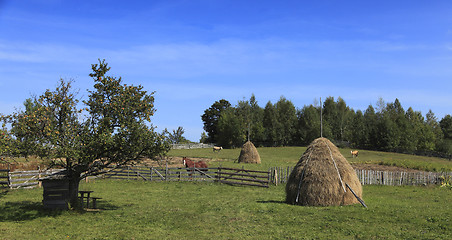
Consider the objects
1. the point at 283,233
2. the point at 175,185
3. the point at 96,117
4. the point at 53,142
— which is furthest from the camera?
the point at 175,185

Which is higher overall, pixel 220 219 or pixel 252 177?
pixel 252 177

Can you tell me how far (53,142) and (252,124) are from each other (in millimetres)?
77237

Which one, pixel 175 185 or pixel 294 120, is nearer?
pixel 175 185

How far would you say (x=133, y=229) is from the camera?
43.9 feet

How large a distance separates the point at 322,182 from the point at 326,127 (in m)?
72.9

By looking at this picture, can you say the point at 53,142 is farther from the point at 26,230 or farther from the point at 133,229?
the point at 133,229

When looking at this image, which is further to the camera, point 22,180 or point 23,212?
point 22,180

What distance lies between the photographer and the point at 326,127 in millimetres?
87062

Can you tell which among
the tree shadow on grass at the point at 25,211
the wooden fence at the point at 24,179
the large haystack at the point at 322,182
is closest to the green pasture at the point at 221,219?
the tree shadow on grass at the point at 25,211

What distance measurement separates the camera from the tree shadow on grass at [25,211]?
15470 mm

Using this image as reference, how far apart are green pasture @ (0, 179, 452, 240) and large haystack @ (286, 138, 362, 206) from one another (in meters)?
0.75

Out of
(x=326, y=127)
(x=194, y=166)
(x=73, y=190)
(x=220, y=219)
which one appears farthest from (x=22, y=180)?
(x=326, y=127)

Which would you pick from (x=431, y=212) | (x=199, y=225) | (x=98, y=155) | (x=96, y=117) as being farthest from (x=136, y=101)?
(x=431, y=212)

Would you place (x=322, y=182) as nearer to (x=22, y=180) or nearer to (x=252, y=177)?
(x=252, y=177)
